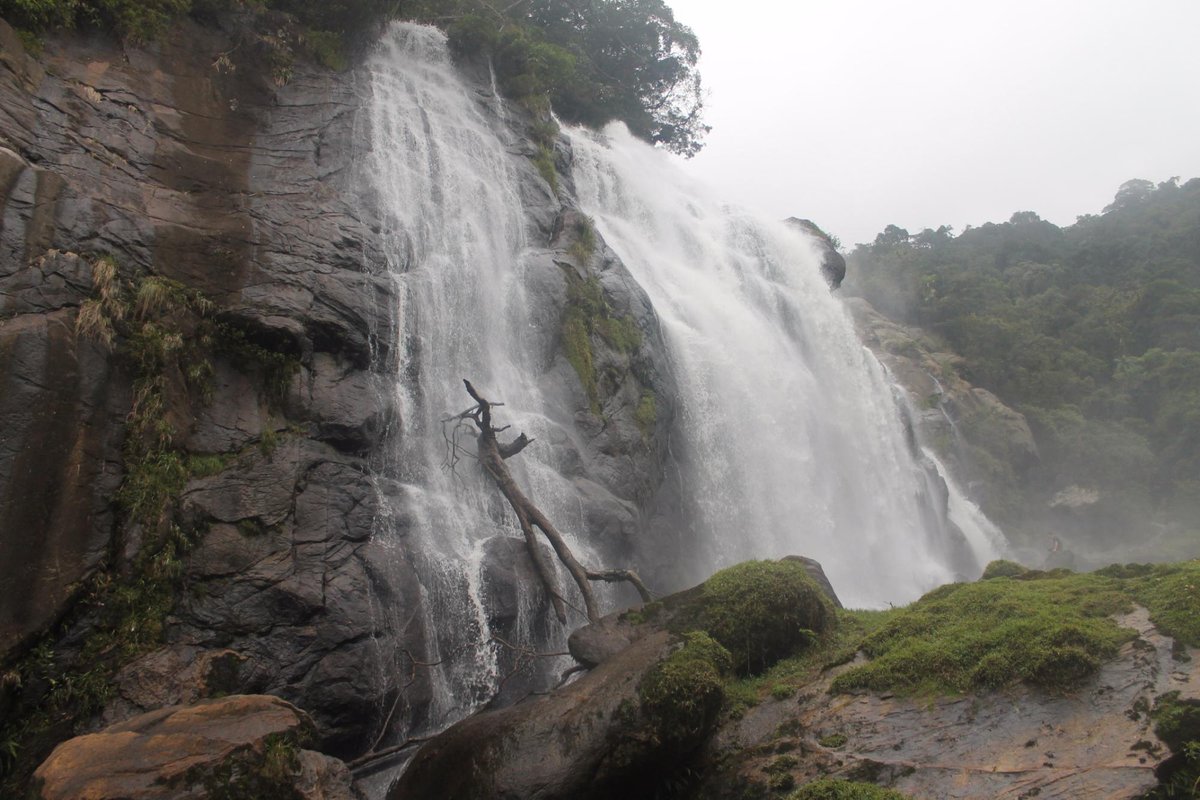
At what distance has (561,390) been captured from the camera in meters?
14.0

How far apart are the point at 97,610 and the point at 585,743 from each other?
5102 mm

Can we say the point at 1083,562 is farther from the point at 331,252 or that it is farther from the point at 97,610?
the point at 97,610

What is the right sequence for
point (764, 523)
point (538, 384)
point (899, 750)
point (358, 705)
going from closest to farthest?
point (899, 750), point (358, 705), point (538, 384), point (764, 523)

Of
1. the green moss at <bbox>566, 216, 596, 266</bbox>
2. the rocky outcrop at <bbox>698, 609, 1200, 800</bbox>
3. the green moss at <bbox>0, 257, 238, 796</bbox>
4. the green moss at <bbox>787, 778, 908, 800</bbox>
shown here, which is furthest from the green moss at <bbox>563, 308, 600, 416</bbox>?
the green moss at <bbox>787, 778, 908, 800</bbox>

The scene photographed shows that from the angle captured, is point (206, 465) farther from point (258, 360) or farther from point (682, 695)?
point (682, 695)

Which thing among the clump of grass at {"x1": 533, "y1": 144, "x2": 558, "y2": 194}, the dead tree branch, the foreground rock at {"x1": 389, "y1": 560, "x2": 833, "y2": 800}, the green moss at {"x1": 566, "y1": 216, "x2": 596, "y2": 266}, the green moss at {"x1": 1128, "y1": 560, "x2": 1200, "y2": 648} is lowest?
the foreground rock at {"x1": 389, "y1": 560, "x2": 833, "y2": 800}

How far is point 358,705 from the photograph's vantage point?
7.81 metres

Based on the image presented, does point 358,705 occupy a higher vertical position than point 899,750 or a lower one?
higher

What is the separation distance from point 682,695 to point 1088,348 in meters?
42.7

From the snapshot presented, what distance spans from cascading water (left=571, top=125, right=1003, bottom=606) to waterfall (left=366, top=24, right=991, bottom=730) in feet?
0.23

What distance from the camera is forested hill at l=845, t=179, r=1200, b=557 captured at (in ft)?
106

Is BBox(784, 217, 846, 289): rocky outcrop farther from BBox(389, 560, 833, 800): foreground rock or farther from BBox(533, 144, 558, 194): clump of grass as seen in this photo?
BBox(389, 560, 833, 800): foreground rock

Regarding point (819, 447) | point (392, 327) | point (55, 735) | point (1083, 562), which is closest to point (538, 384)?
point (392, 327)

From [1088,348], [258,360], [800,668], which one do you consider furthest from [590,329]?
[1088,348]
